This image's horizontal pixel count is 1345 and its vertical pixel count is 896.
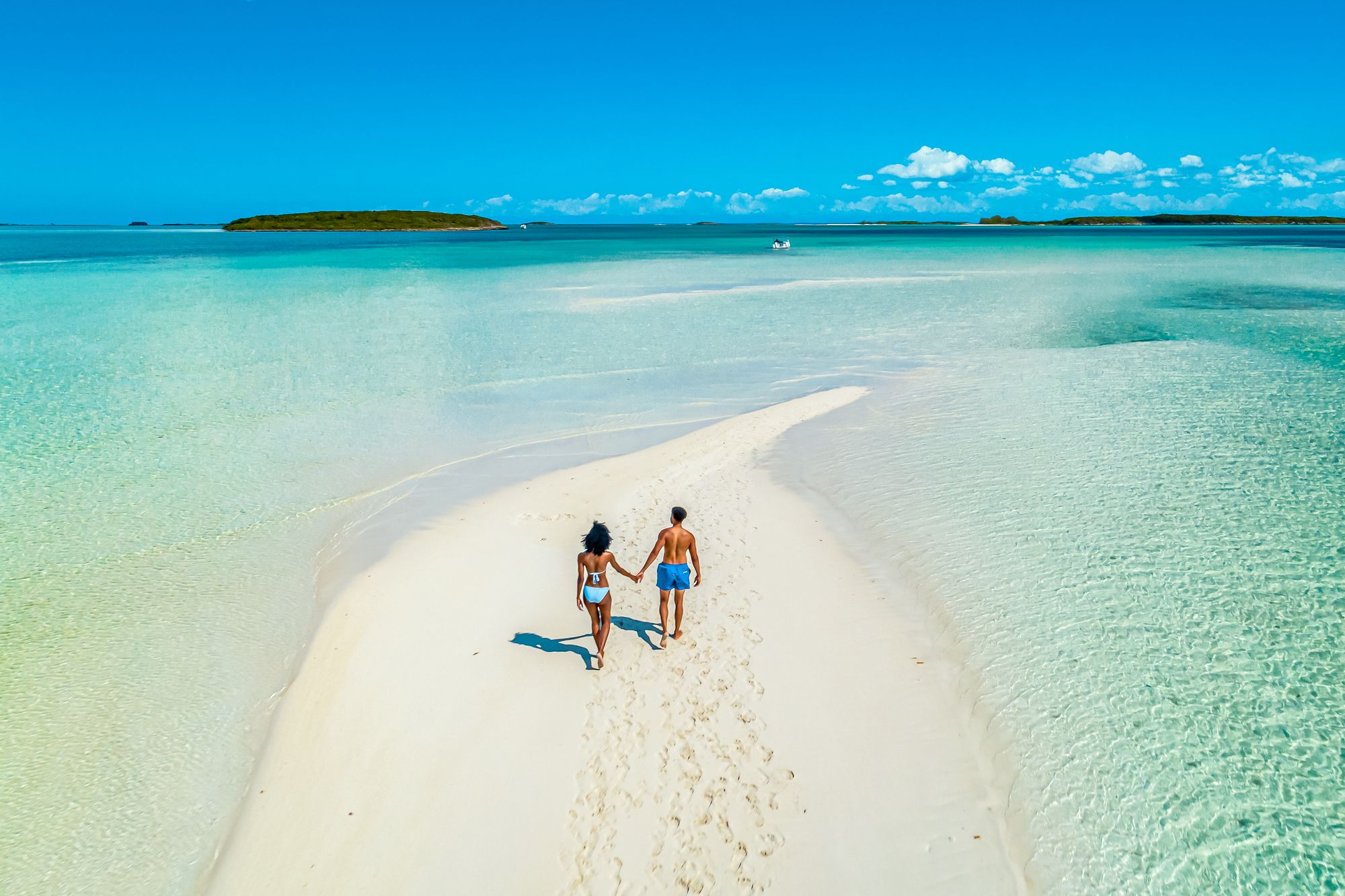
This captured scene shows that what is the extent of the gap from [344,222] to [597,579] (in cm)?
19295

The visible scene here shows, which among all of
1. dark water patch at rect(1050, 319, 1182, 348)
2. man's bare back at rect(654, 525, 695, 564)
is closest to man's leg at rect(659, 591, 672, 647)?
man's bare back at rect(654, 525, 695, 564)

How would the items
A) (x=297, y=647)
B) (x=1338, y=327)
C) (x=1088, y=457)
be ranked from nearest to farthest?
(x=297, y=647) → (x=1088, y=457) → (x=1338, y=327)

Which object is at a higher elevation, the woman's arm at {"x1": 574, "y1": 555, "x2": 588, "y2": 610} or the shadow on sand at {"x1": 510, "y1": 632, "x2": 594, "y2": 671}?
the woman's arm at {"x1": 574, "y1": 555, "x2": 588, "y2": 610}

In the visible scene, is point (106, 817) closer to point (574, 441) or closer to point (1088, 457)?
point (574, 441)

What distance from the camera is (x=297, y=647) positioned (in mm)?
8703

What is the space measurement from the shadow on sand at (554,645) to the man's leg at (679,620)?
38.5 inches

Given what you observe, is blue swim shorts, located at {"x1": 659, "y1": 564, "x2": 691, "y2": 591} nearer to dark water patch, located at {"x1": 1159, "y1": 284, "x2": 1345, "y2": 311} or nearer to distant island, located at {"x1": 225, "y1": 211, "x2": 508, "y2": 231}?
dark water patch, located at {"x1": 1159, "y1": 284, "x2": 1345, "y2": 311}

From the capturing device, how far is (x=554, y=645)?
27.8ft

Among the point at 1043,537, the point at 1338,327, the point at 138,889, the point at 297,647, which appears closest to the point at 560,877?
the point at 138,889

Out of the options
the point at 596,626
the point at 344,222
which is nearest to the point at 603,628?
the point at 596,626

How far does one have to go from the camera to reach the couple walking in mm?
7535

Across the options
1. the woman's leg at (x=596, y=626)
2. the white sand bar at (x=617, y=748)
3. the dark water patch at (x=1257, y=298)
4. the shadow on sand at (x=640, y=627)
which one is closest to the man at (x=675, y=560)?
the shadow on sand at (x=640, y=627)

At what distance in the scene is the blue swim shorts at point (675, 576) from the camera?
798 centimetres

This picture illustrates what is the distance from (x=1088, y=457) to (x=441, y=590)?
39.0ft
